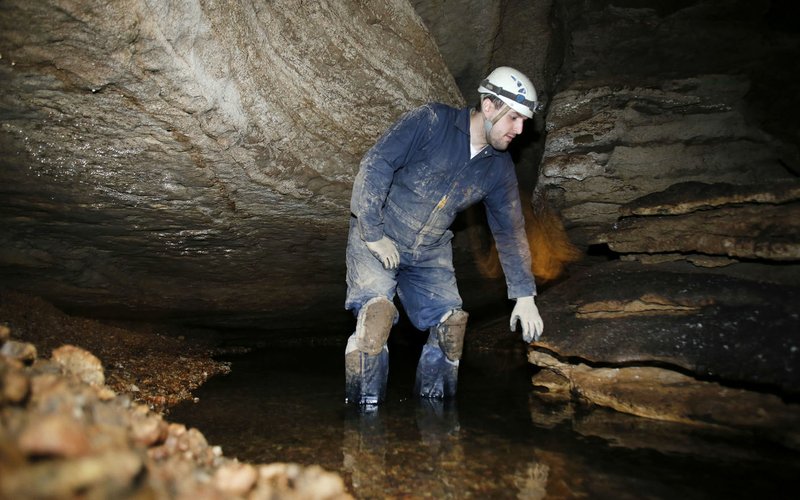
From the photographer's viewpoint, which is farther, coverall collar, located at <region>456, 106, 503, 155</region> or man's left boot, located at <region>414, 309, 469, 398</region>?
man's left boot, located at <region>414, 309, 469, 398</region>

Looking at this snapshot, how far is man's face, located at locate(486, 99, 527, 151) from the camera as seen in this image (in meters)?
3.59

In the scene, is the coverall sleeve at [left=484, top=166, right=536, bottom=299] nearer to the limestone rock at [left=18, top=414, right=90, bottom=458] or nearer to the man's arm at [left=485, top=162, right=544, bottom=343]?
the man's arm at [left=485, top=162, right=544, bottom=343]

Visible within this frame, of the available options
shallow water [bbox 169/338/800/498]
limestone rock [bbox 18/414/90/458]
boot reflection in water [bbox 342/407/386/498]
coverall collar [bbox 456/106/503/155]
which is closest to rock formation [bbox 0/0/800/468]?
shallow water [bbox 169/338/800/498]

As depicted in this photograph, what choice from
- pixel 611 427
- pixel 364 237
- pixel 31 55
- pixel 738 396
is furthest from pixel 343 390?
pixel 31 55

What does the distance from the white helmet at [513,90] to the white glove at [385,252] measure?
1193 mm

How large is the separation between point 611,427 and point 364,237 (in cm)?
185

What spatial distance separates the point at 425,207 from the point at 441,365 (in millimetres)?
1136

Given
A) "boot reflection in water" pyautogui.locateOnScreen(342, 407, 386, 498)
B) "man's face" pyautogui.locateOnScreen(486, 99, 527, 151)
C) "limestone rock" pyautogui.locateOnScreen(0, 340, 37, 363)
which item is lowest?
"boot reflection in water" pyautogui.locateOnScreen(342, 407, 386, 498)

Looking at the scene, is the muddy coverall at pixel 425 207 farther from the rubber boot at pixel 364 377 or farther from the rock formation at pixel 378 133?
the rock formation at pixel 378 133

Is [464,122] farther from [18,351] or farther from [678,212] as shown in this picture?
[18,351]

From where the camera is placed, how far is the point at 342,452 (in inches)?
104

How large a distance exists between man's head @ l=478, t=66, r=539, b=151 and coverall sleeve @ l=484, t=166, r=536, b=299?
436 millimetres

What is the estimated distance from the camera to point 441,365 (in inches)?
156

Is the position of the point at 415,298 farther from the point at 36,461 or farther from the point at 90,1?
the point at 36,461
